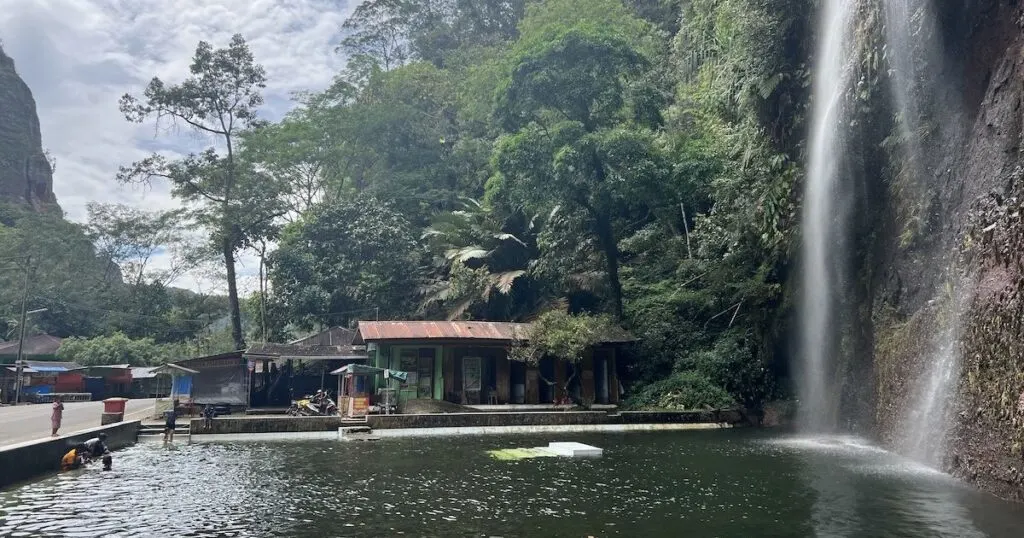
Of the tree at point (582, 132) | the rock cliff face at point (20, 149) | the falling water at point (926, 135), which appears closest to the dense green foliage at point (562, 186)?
the tree at point (582, 132)

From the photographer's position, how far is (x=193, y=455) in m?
17.1

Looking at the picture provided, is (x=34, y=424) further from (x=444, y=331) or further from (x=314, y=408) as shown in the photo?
(x=444, y=331)

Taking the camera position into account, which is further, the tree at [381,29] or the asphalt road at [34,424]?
the tree at [381,29]

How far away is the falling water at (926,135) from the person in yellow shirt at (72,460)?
19450mm

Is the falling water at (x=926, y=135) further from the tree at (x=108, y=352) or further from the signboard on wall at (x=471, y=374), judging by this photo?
the tree at (x=108, y=352)

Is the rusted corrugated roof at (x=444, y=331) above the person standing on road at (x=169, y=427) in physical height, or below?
above

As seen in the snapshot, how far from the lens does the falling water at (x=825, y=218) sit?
18188mm

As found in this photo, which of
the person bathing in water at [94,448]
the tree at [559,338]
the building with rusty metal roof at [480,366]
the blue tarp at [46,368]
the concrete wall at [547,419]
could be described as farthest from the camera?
the blue tarp at [46,368]

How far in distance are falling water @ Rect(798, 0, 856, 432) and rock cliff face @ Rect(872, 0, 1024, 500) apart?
2982mm

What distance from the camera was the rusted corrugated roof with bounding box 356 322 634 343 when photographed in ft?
83.7

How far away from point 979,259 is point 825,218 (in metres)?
7.12

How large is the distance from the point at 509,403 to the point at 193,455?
1369 cm

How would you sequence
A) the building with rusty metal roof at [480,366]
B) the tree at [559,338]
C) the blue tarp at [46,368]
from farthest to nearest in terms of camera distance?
the blue tarp at [46,368] → the building with rusty metal roof at [480,366] → the tree at [559,338]

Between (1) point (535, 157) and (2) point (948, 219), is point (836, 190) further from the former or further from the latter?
(1) point (535, 157)
